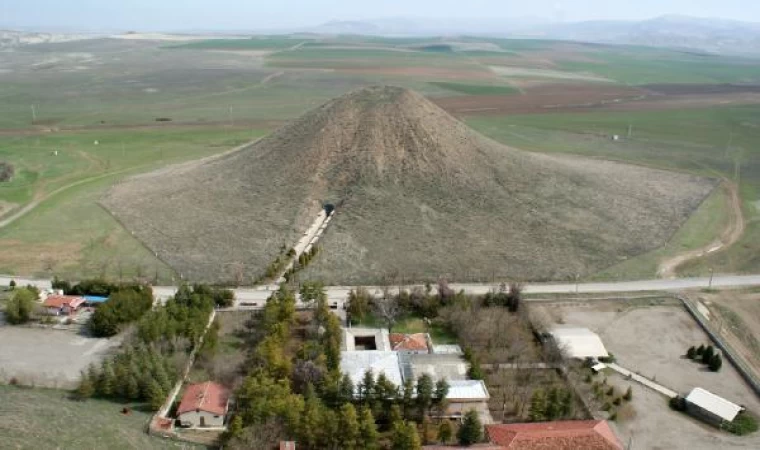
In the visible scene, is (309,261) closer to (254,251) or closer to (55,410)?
(254,251)

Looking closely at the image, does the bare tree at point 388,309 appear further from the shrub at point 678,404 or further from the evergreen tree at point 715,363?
the evergreen tree at point 715,363

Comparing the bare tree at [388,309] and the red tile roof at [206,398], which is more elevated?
the bare tree at [388,309]

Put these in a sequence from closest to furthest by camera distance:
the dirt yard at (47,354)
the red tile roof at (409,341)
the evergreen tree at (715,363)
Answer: the dirt yard at (47,354), the evergreen tree at (715,363), the red tile roof at (409,341)

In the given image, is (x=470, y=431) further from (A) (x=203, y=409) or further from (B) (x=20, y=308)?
(B) (x=20, y=308)

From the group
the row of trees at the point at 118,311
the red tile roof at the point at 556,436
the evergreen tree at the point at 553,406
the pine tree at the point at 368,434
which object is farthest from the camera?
the row of trees at the point at 118,311

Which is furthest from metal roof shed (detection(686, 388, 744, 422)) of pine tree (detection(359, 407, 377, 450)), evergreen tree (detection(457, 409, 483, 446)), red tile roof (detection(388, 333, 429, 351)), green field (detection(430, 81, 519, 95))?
green field (detection(430, 81, 519, 95))

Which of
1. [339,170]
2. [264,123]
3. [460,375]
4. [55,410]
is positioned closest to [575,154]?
[339,170]

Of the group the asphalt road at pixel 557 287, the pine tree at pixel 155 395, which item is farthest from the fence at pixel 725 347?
the pine tree at pixel 155 395
